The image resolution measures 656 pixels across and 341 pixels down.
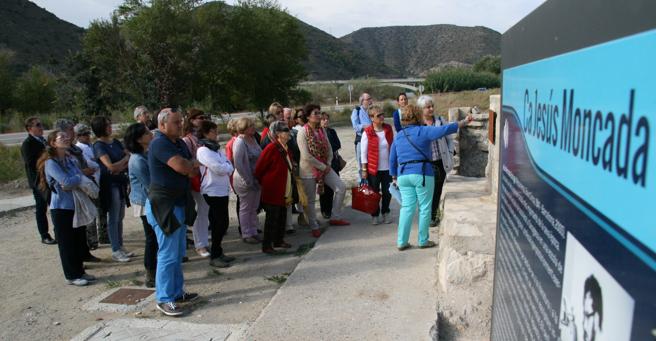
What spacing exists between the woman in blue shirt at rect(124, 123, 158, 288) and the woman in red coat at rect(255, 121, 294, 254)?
4.34ft

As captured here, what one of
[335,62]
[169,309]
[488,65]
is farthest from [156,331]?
[335,62]

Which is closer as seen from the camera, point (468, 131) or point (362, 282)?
point (362, 282)

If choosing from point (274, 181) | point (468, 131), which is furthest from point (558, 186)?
point (468, 131)

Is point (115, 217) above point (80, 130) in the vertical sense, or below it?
below

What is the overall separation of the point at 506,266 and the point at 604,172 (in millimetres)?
1078

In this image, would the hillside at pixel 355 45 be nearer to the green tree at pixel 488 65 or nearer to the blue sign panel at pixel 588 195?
the green tree at pixel 488 65

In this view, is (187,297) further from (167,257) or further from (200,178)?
(200,178)

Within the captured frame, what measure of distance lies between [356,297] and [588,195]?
3394 millimetres

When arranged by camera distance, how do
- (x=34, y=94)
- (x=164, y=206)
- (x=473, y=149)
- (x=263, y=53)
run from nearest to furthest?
(x=164, y=206) < (x=473, y=149) < (x=263, y=53) < (x=34, y=94)

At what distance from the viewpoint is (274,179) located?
573 cm

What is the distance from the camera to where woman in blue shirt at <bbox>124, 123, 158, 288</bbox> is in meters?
4.75

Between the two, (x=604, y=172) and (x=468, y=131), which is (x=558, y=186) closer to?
(x=604, y=172)

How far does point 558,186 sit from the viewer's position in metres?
1.30

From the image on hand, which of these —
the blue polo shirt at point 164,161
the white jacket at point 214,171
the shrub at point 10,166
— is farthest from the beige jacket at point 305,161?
the shrub at point 10,166
